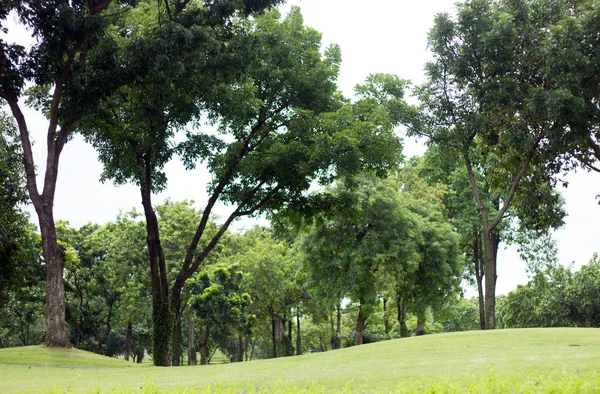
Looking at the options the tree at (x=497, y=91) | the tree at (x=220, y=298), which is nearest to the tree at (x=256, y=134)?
the tree at (x=497, y=91)

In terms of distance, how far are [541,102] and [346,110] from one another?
733 cm

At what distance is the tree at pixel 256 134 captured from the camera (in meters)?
19.0

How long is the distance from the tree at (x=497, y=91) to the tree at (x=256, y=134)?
4.91 m

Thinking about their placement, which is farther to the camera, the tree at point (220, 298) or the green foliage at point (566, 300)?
the green foliage at point (566, 300)

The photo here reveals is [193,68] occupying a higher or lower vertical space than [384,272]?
higher

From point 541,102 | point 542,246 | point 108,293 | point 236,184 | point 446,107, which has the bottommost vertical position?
point 108,293

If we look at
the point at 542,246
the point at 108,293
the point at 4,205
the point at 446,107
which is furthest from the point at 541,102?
the point at 108,293

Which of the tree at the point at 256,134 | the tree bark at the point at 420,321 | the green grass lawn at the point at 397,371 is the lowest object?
the tree bark at the point at 420,321

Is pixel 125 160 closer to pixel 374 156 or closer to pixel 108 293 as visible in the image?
pixel 374 156

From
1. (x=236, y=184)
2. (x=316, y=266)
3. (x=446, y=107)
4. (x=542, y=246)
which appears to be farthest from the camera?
(x=542, y=246)

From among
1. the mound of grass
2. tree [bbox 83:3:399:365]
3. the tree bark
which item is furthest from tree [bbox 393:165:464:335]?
the mound of grass

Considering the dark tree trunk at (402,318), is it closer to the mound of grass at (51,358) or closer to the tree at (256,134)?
the tree at (256,134)

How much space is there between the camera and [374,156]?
2008 cm

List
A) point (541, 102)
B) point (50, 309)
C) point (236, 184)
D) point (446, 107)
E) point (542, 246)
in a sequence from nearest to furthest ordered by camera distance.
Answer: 1. point (50, 309)
2. point (541, 102)
3. point (236, 184)
4. point (446, 107)
5. point (542, 246)
